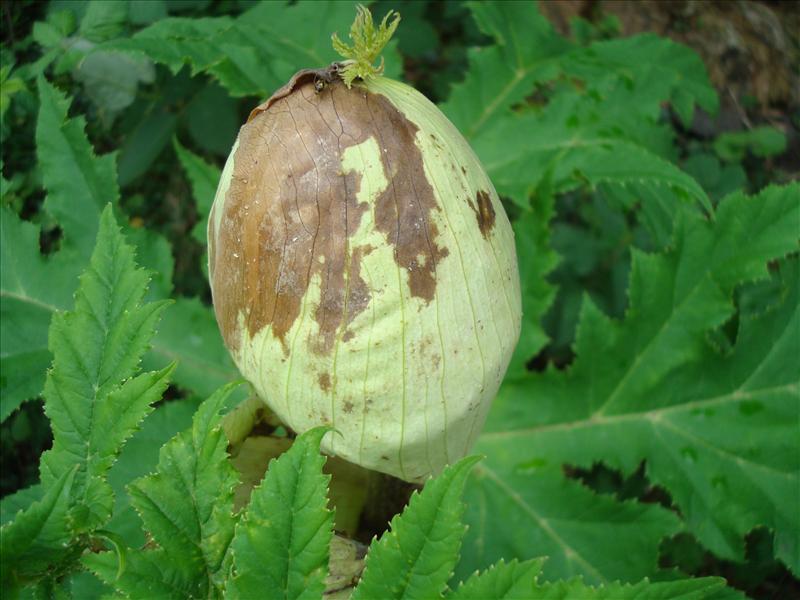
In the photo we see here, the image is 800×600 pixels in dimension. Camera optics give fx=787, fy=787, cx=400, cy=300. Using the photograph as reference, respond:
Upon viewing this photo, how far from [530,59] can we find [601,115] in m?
0.23

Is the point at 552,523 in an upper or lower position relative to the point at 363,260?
lower

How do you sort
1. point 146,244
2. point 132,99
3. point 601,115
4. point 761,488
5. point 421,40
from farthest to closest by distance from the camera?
point 421,40 → point 132,99 → point 601,115 → point 146,244 → point 761,488

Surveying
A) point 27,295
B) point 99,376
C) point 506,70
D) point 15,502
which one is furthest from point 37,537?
point 506,70

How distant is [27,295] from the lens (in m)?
1.60

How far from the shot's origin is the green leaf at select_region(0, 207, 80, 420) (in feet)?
4.92

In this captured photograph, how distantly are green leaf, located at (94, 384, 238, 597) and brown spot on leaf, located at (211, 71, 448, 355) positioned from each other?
0.50 ft

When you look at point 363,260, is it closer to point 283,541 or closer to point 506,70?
point 283,541

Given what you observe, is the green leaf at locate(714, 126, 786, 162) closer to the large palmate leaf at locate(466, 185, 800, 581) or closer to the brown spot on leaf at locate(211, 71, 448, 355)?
the large palmate leaf at locate(466, 185, 800, 581)

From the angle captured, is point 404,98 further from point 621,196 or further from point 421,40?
point 421,40

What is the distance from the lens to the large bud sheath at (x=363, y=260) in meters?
0.92

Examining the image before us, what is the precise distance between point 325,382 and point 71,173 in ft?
2.81

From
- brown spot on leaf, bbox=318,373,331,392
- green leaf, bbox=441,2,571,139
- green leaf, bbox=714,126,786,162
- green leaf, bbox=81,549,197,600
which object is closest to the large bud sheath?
brown spot on leaf, bbox=318,373,331,392

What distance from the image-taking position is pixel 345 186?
3.01 feet

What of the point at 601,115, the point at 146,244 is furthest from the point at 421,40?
the point at 146,244
